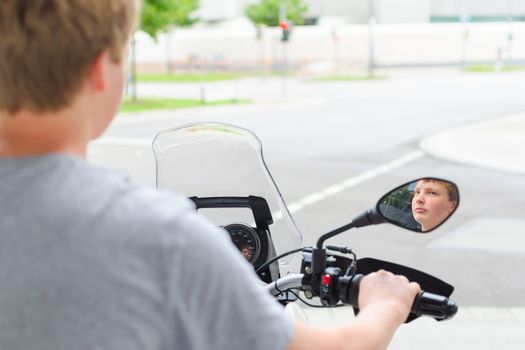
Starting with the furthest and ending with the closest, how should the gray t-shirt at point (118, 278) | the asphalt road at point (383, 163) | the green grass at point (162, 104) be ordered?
the green grass at point (162, 104)
the asphalt road at point (383, 163)
the gray t-shirt at point (118, 278)

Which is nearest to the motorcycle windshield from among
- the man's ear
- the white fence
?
the man's ear

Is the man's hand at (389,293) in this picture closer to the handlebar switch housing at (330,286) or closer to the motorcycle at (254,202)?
the handlebar switch housing at (330,286)

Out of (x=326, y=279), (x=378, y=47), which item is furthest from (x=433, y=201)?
(x=378, y=47)

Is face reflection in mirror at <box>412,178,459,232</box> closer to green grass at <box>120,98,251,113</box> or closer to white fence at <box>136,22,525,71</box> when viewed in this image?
green grass at <box>120,98,251,113</box>

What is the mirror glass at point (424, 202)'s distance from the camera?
1812 millimetres

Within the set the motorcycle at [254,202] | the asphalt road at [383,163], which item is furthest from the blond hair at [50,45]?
the asphalt road at [383,163]

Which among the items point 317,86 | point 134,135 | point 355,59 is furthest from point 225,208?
point 355,59

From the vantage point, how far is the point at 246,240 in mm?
2307

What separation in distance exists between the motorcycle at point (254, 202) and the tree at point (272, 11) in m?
54.8

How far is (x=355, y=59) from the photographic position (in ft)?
188

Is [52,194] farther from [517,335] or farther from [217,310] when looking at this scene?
[517,335]

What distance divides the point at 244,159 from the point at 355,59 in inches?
2191

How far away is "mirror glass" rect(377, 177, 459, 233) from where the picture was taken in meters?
1.81

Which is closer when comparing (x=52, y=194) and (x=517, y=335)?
(x=52, y=194)
